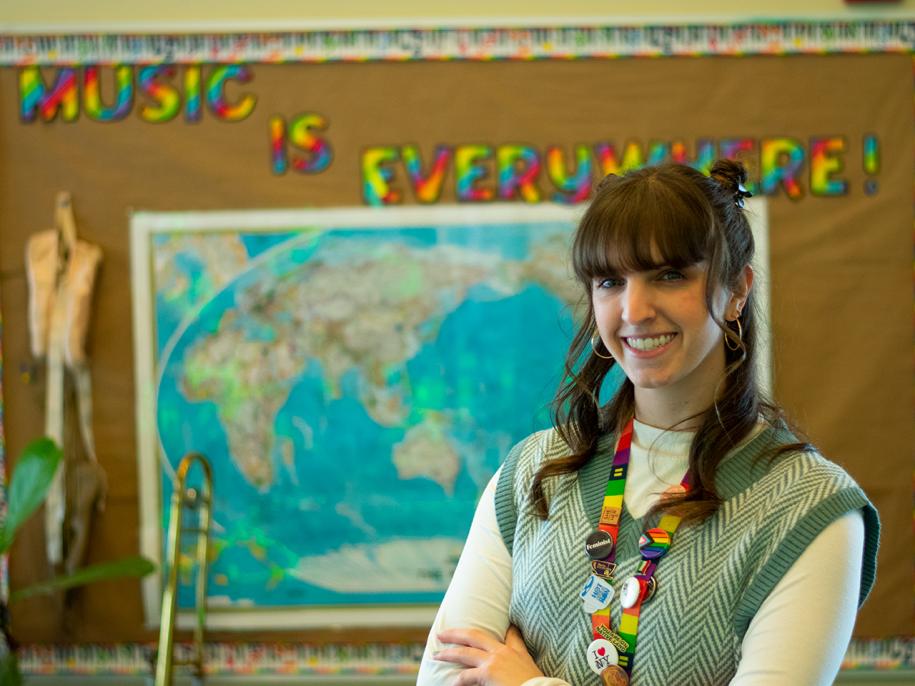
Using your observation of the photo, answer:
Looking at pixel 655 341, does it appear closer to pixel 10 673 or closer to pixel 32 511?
pixel 32 511

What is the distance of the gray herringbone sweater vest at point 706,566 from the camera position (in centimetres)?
123

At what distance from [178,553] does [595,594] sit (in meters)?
1.52

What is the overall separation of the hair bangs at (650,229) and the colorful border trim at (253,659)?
1.76 m

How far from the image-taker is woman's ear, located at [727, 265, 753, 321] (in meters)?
1.39

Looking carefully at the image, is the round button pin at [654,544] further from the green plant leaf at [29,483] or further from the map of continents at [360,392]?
the green plant leaf at [29,483]

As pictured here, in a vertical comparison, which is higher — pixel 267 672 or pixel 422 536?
pixel 422 536

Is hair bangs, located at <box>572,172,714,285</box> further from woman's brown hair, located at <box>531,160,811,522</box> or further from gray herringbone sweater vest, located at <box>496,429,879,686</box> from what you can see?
gray herringbone sweater vest, located at <box>496,429,879,686</box>

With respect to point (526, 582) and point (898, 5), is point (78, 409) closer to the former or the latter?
point (526, 582)

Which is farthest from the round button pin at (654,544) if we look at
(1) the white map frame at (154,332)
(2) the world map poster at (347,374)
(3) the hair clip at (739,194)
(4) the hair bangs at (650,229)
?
(1) the white map frame at (154,332)

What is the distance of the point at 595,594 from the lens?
1334 millimetres

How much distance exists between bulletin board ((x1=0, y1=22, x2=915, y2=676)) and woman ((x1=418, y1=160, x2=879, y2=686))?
1.37 meters

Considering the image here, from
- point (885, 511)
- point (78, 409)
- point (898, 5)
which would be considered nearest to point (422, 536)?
point (78, 409)

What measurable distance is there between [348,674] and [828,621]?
1.85 m

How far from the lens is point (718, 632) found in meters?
1.25
